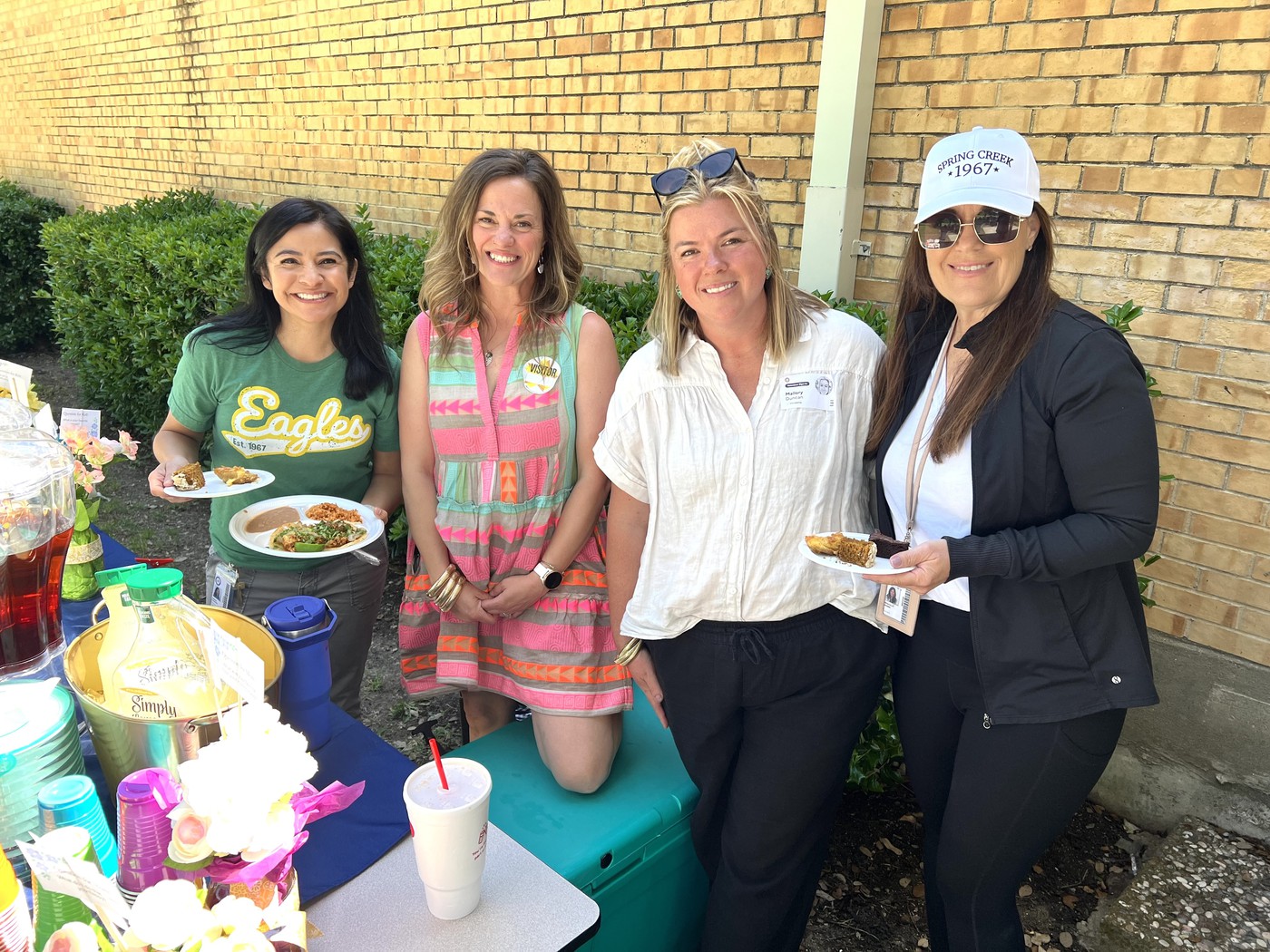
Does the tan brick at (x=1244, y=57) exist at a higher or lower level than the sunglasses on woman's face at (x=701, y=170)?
higher

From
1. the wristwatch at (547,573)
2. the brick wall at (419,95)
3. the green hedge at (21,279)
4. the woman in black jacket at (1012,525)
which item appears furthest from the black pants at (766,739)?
the green hedge at (21,279)

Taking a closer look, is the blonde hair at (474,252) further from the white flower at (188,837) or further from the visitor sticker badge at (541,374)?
the white flower at (188,837)

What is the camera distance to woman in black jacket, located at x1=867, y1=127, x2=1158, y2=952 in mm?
1859

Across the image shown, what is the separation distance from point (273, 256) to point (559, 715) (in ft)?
5.77

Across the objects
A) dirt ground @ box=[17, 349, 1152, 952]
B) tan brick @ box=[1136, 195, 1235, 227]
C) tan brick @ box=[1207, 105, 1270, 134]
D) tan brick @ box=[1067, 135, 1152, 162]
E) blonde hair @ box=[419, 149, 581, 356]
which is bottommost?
dirt ground @ box=[17, 349, 1152, 952]

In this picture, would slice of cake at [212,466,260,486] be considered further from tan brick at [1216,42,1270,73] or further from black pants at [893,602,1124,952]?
tan brick at [1216,42,1270,73]

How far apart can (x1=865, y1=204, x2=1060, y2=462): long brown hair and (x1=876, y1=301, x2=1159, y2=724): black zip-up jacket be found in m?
0.02

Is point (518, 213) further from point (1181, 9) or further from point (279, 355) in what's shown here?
point (1181, 9)

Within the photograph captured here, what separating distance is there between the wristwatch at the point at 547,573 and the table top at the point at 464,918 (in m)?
1.23

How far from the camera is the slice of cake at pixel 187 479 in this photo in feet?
8.96

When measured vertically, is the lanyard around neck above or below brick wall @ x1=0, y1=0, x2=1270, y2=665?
below

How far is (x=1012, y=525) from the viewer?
6.51 ft

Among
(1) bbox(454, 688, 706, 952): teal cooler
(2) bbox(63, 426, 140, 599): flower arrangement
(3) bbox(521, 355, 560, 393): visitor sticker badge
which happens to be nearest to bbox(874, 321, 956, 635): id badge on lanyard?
(1) bbox(454, 688, 706, 952): teal cooler

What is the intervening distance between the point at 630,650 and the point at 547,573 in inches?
16.2
